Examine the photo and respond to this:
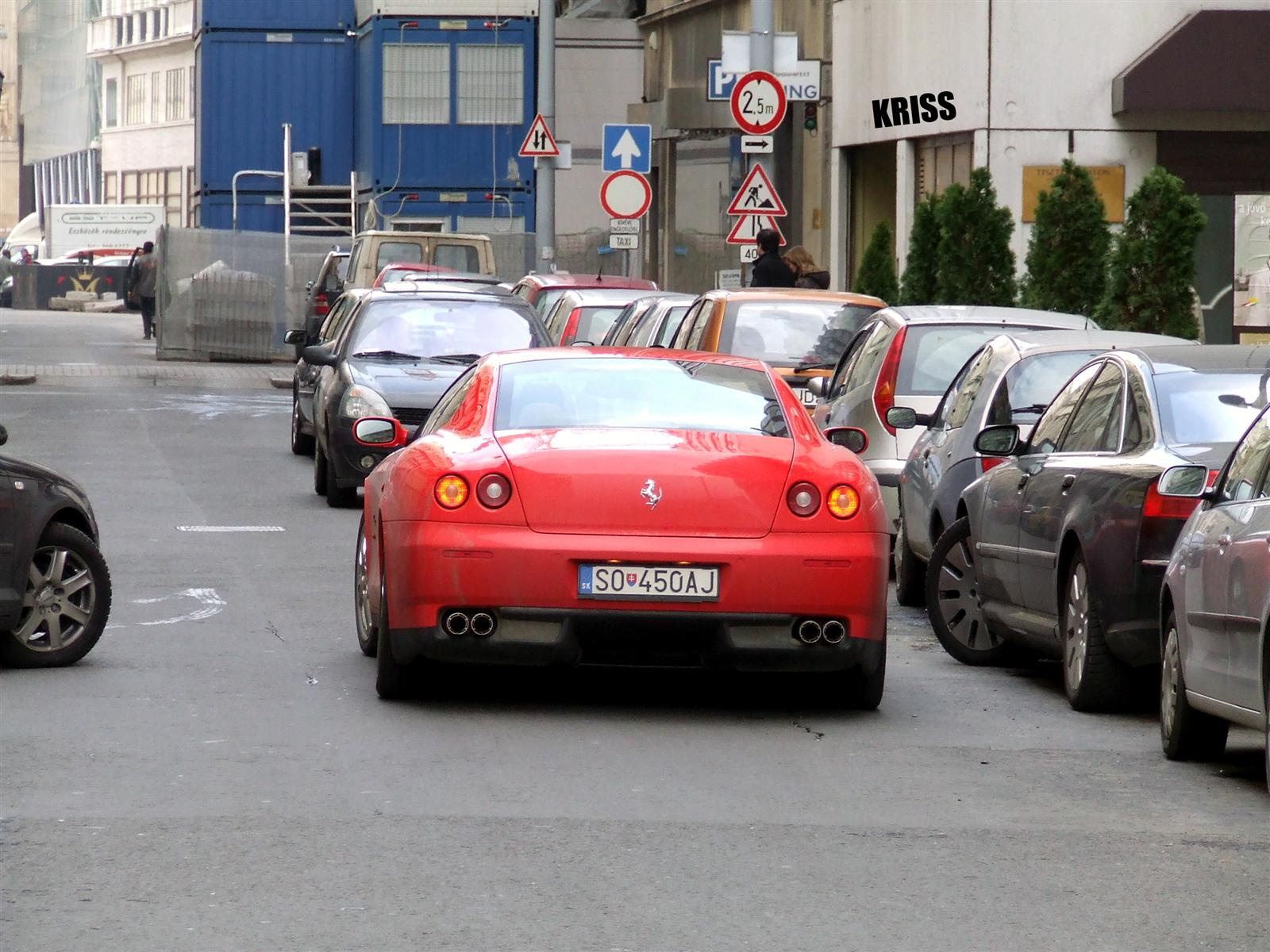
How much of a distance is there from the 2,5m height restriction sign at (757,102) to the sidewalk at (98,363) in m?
12.0

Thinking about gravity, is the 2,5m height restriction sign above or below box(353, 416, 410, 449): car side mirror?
above

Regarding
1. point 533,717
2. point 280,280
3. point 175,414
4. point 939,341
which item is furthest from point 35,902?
point 280,280

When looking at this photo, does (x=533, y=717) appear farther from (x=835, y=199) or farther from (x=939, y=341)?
(x=835, y=199)

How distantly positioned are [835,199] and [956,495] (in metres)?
23.0

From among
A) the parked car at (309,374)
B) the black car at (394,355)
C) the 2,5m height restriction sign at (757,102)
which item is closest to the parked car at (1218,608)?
the black car at (394,355)

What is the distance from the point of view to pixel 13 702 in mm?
9227

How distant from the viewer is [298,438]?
2291 centimetres

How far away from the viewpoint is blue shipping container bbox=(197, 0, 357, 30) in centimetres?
5116

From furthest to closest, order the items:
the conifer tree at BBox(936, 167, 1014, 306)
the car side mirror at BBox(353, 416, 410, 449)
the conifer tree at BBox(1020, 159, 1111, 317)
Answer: the conifer tree at BBox(936, 167, 1014, 306) < the conifer tree at BBox(1020, 159, 1111, 317) < the car side mirror at BBox(353, 416, 410, 449)

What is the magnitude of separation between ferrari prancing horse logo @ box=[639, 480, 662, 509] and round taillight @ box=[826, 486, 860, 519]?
0.63 m

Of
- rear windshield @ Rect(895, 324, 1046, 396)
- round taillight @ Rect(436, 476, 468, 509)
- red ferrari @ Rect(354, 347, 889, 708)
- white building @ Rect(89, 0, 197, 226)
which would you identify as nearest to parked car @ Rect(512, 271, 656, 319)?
rear windshield @ Rect(895, 324, 1046, 396)

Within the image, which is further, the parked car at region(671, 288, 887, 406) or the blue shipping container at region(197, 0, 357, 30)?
the blue shipping container at region(197, 0, 357, 30)

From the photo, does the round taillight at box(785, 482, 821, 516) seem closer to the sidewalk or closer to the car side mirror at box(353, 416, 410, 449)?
the car side mirror at box(353, 416, 410, 449)

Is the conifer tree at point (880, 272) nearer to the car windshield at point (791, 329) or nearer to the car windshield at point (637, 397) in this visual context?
the car windshield at point (791, 329)
